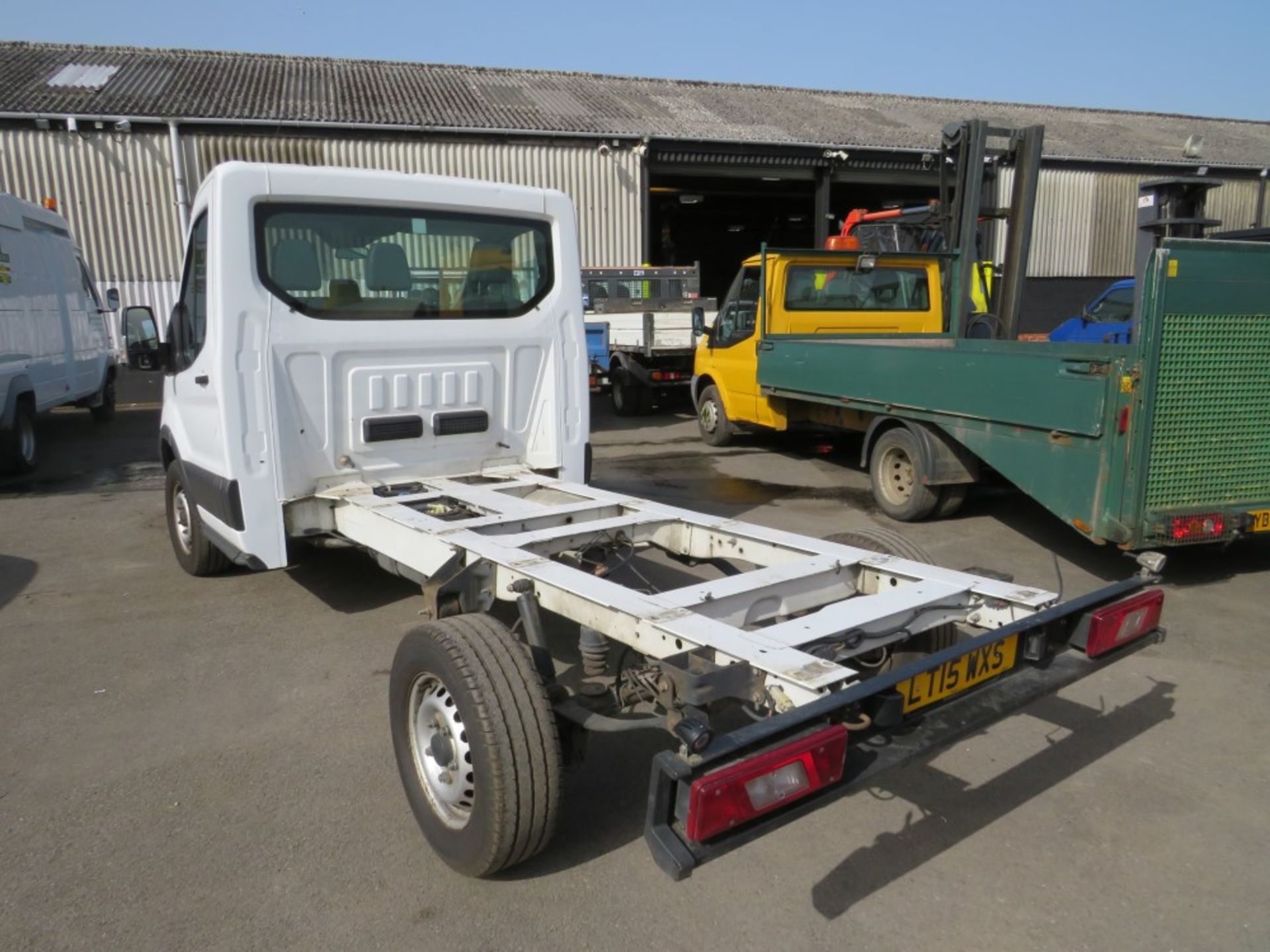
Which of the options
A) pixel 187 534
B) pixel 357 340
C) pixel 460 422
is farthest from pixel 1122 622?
pixel 187 534

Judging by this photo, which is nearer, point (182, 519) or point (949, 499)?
point (182, 519)

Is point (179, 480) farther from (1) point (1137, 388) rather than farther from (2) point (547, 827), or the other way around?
(1) point (1137, 388)

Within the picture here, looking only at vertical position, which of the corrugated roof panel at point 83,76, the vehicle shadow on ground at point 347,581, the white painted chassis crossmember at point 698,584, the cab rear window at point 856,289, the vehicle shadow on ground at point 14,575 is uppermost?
the corrugated roof panel at point 83,76

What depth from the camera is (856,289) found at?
970 cm

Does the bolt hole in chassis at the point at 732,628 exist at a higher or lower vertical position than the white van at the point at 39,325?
lower

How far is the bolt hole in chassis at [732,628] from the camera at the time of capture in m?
2.11

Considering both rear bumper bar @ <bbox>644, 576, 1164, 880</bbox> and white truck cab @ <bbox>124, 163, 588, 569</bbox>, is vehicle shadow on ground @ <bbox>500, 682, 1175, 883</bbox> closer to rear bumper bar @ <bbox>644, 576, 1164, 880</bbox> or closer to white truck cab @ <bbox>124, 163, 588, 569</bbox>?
rear bumper bar @ <bbox>644, 576, 1164, 880</bbox>

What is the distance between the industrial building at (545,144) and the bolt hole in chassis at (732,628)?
1492 centimetres

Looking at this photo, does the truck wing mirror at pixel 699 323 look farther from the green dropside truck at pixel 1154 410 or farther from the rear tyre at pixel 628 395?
the green dropside truck at pixel 1154 410

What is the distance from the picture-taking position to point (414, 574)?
4.01 meters

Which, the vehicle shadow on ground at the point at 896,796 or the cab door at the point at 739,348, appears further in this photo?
the cab door at the point at 739,348

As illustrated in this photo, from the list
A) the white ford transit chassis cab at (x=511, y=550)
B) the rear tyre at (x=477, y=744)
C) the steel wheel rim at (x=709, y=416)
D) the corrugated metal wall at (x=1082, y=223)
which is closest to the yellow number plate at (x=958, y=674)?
the white ford transit chassis cab at (x=511, y=550)

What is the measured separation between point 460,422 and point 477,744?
2.75 m

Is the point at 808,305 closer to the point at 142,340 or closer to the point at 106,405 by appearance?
the point at 142,340
